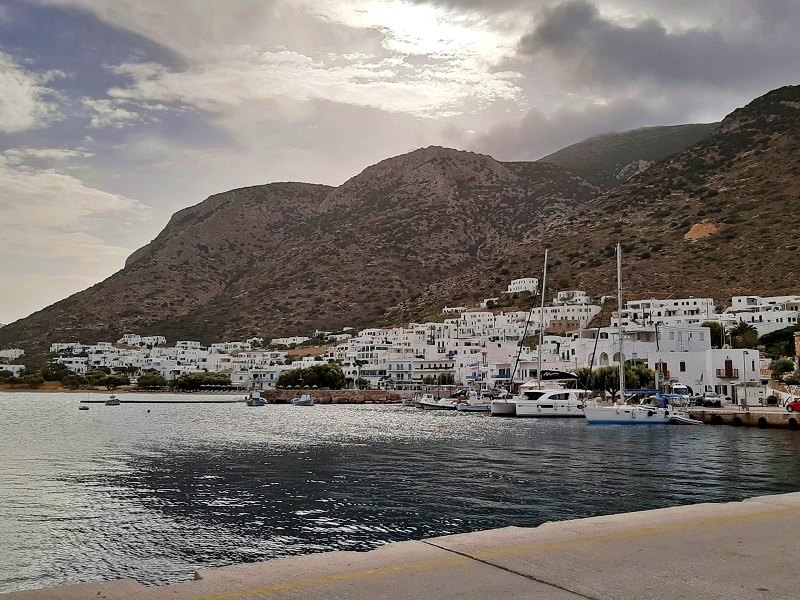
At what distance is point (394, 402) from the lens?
351 ft

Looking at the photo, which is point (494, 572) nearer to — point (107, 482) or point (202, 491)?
point (202, 491)

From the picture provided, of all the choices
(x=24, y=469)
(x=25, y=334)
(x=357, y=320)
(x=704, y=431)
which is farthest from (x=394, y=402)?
(x=25, y=334)

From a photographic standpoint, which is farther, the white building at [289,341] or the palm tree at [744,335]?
the white building at [289,341]

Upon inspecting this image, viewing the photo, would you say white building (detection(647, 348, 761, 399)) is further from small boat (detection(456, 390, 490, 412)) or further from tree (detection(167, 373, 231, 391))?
tree (detection(167, 373, 231, 391))

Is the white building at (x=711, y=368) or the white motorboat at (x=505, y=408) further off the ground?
the white building at (x=711, y=368)

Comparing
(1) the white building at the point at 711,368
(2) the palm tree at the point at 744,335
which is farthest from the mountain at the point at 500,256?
(1) the white building at the point at 711,368

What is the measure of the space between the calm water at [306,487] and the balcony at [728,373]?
22005mm

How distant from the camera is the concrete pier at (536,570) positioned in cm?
532

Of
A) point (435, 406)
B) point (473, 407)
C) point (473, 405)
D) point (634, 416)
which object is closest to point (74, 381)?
point (435, 406)

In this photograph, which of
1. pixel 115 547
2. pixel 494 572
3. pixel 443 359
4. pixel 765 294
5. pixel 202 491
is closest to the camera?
pixel 494 572

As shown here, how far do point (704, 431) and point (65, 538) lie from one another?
41815mm

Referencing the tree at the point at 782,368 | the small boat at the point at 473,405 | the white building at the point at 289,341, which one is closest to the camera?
the tree at the point at 782,368

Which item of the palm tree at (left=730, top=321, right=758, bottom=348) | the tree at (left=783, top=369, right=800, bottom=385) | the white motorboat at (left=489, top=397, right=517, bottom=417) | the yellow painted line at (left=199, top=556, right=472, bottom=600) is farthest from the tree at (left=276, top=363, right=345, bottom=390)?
the yellow painted line at (left=199, top=556, right=472, bottom=600)

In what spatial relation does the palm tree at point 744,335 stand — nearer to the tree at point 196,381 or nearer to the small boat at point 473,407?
the small boat at point 473,407
